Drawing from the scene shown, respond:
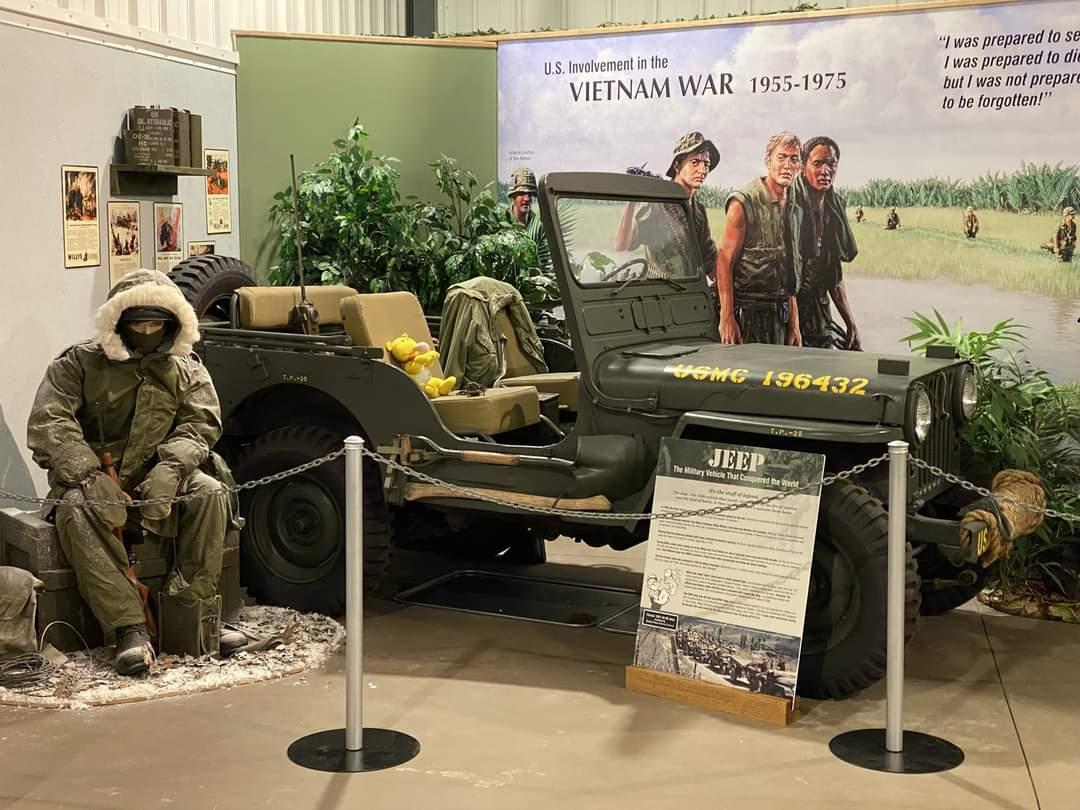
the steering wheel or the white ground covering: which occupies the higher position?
the steering wheel

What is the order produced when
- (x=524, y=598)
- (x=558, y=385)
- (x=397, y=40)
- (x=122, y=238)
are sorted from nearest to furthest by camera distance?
1. (x=524, y=598)
2. (x=558, y=385)
3. (x=122, y=238)
4. (x=397, y=40)

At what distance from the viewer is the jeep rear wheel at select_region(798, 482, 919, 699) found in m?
4.29

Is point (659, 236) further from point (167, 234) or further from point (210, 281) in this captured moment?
point (167, 234)

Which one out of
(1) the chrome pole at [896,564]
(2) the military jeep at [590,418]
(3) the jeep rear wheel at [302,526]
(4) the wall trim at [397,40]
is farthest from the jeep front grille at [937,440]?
(4) the wall trim at [397,40]

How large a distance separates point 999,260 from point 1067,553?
1964 millimetres

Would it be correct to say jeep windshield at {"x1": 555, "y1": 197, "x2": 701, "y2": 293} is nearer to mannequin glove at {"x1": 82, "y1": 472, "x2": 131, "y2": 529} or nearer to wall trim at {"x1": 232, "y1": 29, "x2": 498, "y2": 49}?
mannequin glove at {"x1": 82, "y1": 472, "x2": 131, "y2": 529}

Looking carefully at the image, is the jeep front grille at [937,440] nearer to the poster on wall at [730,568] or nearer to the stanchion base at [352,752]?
the poster on wall at [730,568]

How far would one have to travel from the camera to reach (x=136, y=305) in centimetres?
485

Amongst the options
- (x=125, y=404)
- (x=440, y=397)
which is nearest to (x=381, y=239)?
(x=440, y=397)

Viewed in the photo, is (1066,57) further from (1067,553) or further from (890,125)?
(1067,553)

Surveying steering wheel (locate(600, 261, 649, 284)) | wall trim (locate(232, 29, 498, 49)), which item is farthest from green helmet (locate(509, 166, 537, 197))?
steering wheel (locate(600, 261, 649, 284))

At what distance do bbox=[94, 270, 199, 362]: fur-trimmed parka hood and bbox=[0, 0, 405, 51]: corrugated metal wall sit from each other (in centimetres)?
161

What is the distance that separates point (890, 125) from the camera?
23.6ft

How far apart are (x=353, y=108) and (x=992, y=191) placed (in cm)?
373
